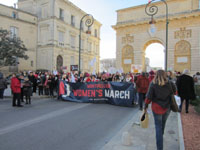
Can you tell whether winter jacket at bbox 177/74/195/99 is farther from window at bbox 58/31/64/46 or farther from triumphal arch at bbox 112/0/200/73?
window at bbox 58/31/64/46

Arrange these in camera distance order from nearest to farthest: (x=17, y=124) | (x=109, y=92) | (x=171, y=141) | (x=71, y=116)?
(x=171, y=141)
(x=17, y=124)
(x=71, y=116)
(x=109, y=92)

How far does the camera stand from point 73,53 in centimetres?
4028

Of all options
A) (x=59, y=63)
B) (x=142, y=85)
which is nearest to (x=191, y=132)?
(x=142, y=85)

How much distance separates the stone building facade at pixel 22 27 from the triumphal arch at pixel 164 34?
57.8ft

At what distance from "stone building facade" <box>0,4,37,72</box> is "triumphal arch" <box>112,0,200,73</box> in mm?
17611

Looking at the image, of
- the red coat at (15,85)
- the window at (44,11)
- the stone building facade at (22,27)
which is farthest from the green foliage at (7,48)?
the red coat at (15,85)

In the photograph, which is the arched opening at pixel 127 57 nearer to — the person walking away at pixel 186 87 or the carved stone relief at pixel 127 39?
the carved stone relief at pixel 127 39

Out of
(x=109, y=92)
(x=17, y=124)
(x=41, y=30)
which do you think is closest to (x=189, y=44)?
(x=109, y=92)

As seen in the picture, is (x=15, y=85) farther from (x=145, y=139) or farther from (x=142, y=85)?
(x=145, y=139)

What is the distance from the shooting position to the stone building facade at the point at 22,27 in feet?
97.8

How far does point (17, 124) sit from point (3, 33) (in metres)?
21.4

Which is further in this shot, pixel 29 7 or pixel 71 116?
pixel 29 7

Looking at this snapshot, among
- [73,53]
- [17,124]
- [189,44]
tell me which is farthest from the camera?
[73,53]

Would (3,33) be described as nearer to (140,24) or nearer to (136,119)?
(140,24)
